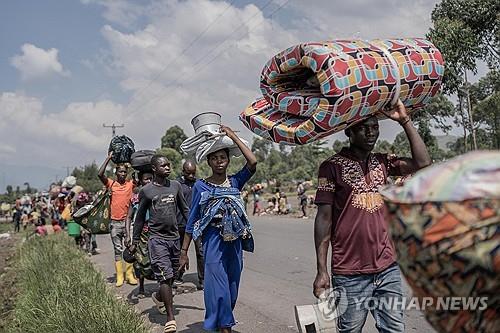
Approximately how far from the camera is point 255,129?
3959mm

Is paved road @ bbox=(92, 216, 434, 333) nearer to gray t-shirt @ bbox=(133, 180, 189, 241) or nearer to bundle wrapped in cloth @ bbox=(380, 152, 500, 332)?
gray t-shirt @ bbox=(133, 180, 189, 241)

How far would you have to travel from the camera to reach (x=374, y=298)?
11.7 feet

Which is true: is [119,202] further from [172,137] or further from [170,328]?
[172,137]

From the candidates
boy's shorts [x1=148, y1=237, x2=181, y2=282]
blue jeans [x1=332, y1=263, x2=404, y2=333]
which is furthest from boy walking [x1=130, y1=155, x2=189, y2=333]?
blue jeans [x1=332, y1=263, x2=404, y2=333]

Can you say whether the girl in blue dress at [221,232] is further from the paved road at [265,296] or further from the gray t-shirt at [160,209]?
the gray t-shirt at [160,209]

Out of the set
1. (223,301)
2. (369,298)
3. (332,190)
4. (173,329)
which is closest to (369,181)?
(332,190)

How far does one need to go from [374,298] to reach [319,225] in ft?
1.84

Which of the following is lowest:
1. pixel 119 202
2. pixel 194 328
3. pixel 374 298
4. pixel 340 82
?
pixel 194 328


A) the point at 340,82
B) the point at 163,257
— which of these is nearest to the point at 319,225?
the point at 340,82

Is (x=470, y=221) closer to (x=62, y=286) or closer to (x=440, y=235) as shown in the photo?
(x=440, y=235)

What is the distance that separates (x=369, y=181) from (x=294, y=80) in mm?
817

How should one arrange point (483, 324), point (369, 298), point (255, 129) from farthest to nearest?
point (255, 129), point (369, 298), point (483, 324)

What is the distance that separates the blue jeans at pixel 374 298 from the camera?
353 centimetres

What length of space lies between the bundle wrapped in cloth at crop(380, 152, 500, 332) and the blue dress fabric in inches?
134
